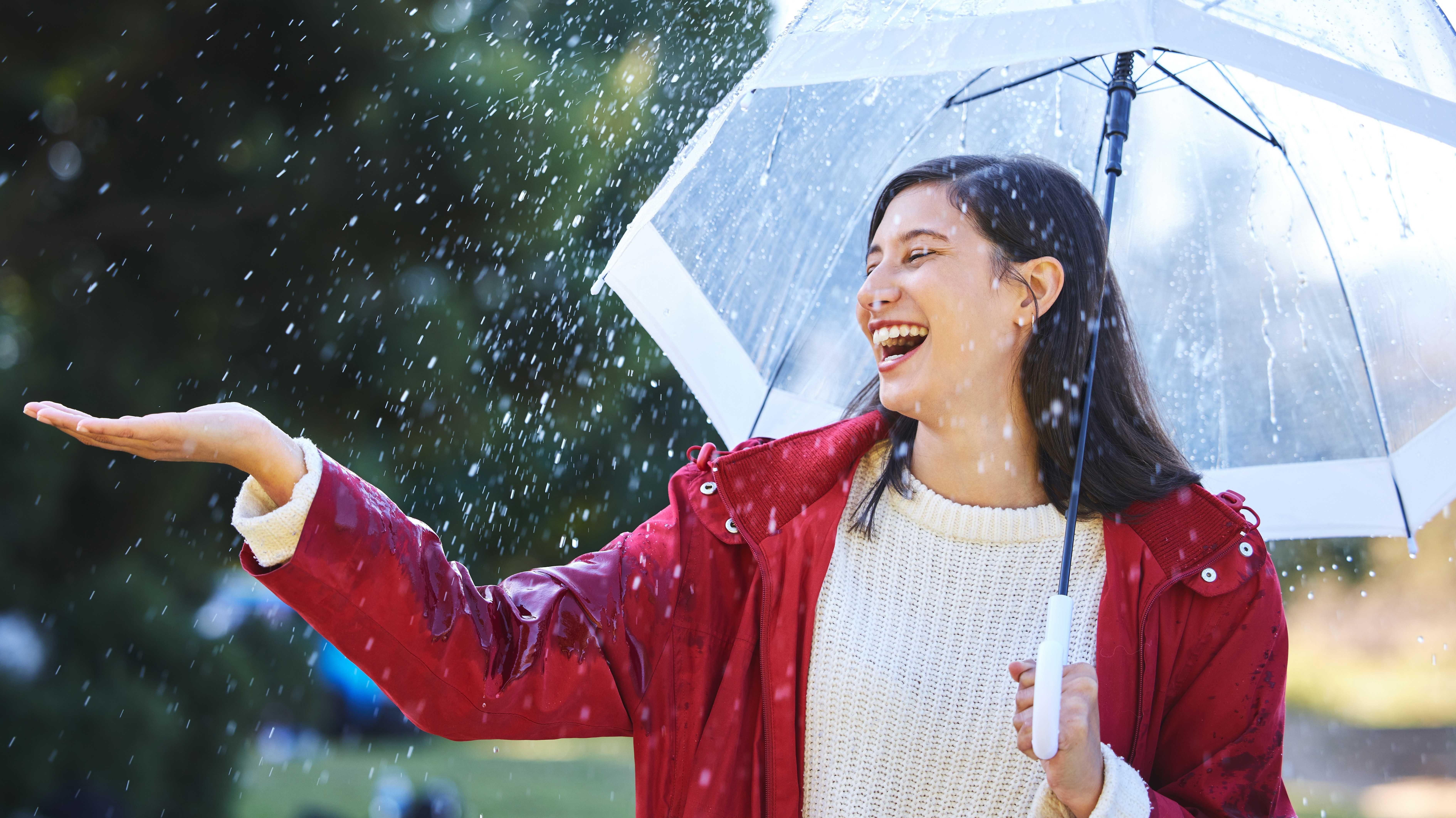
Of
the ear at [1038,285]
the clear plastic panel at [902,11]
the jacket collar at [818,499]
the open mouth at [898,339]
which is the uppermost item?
the clear plastic panel at [902,11]

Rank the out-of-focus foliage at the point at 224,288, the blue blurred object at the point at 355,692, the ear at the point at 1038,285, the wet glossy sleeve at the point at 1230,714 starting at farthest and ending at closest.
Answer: the blue blurred object at the point at 355,692
the out-of-focus foliage at the point at 224,288
the ear at the point at 1038,285
the wet glossy sleeve at the point at 1230,714

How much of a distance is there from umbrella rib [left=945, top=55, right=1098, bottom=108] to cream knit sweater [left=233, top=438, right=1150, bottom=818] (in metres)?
1.07

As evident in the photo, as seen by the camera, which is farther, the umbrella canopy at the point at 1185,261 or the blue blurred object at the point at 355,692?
the blue blurred object at the point at 355,692

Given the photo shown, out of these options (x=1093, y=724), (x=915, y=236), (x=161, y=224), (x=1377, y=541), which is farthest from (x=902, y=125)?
(x=1377, y=541)

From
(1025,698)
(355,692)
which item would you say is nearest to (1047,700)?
(1025,698)

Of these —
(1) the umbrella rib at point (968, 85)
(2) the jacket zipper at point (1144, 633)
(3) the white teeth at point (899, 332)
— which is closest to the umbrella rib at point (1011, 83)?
(1) the umbrella rib at point (968, 85)

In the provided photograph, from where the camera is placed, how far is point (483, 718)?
6.00 feet

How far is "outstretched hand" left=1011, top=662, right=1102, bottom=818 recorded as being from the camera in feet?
5.71

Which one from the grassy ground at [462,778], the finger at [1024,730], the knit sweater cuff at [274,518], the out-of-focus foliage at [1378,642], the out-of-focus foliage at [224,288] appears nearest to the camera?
the knit sweater cuff at [274,518]

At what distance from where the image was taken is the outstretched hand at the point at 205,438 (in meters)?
1.45

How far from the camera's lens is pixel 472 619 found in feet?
5.88

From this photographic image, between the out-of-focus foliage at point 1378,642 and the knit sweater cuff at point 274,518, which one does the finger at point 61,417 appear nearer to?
the knit sweater cuff at point 274,518

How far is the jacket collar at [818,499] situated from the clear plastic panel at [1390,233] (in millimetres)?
848

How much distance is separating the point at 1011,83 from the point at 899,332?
34.5 inches
